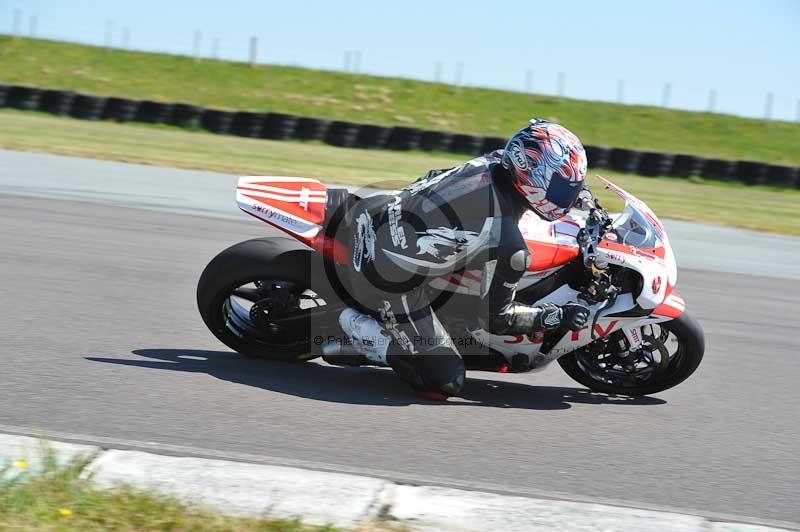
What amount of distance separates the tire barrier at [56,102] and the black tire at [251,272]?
1807 cm

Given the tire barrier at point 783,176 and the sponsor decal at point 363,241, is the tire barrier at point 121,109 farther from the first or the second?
the sponsor decal at point 363,241

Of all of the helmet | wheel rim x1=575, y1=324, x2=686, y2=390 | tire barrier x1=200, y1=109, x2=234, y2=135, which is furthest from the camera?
tire barrier x1=200, y1=109, x2=234, y2=135

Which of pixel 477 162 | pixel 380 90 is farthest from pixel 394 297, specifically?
pixel 380 90

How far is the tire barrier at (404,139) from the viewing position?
21547 millimetres

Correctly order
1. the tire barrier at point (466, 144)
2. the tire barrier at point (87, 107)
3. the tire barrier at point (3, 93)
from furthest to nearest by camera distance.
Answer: the tire barrier at point (3, 93) → the tire barrier at point (87, 107) → the tire barrier at point (466, 144)

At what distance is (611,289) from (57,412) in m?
2.91

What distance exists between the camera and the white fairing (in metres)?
5.54

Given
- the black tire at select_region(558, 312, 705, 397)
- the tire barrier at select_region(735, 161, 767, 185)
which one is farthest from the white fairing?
the tire barrier at select_region(735, 161, 767, 185)

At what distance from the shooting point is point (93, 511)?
3.59 metres

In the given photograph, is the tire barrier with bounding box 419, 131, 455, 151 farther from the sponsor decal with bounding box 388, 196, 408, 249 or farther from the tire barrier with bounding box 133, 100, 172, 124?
the sponsor decal with bounding box 388, 196, 408, 249

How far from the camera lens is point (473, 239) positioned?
17.3 feet

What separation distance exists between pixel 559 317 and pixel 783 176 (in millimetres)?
17509

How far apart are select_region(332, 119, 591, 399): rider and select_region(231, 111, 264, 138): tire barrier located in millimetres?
16615

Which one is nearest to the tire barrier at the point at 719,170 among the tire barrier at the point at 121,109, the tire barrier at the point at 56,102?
the tire barrier at the point at 121,109
